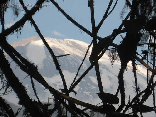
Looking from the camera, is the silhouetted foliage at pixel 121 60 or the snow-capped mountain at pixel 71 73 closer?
the silhouetted foliage at pixel 121 60

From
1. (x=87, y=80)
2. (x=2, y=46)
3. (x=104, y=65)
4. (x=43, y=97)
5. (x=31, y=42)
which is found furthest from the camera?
(x=31, y=42)

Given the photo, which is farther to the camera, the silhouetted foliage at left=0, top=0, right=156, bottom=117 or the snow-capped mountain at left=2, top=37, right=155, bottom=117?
the snow-capped mountain at left=2, top=37, right=155, bottom=117

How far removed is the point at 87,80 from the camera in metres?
124

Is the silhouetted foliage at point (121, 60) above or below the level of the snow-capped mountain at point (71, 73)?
below

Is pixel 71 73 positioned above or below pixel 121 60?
above

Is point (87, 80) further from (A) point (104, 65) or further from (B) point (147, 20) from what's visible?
(B) point (147, 20)

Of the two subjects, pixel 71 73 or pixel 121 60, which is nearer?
pixel 121 60

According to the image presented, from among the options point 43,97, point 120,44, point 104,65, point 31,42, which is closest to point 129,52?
point 120,44

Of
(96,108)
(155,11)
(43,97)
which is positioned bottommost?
(96,108)

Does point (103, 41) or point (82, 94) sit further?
point (82, 94)

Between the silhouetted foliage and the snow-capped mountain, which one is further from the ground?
the snow-capped mountain

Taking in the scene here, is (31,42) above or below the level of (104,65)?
above

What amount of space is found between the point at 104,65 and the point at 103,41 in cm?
13231

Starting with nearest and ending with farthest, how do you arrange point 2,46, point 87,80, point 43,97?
1. point 2,46
2. point 43,97
3. point 87,80
